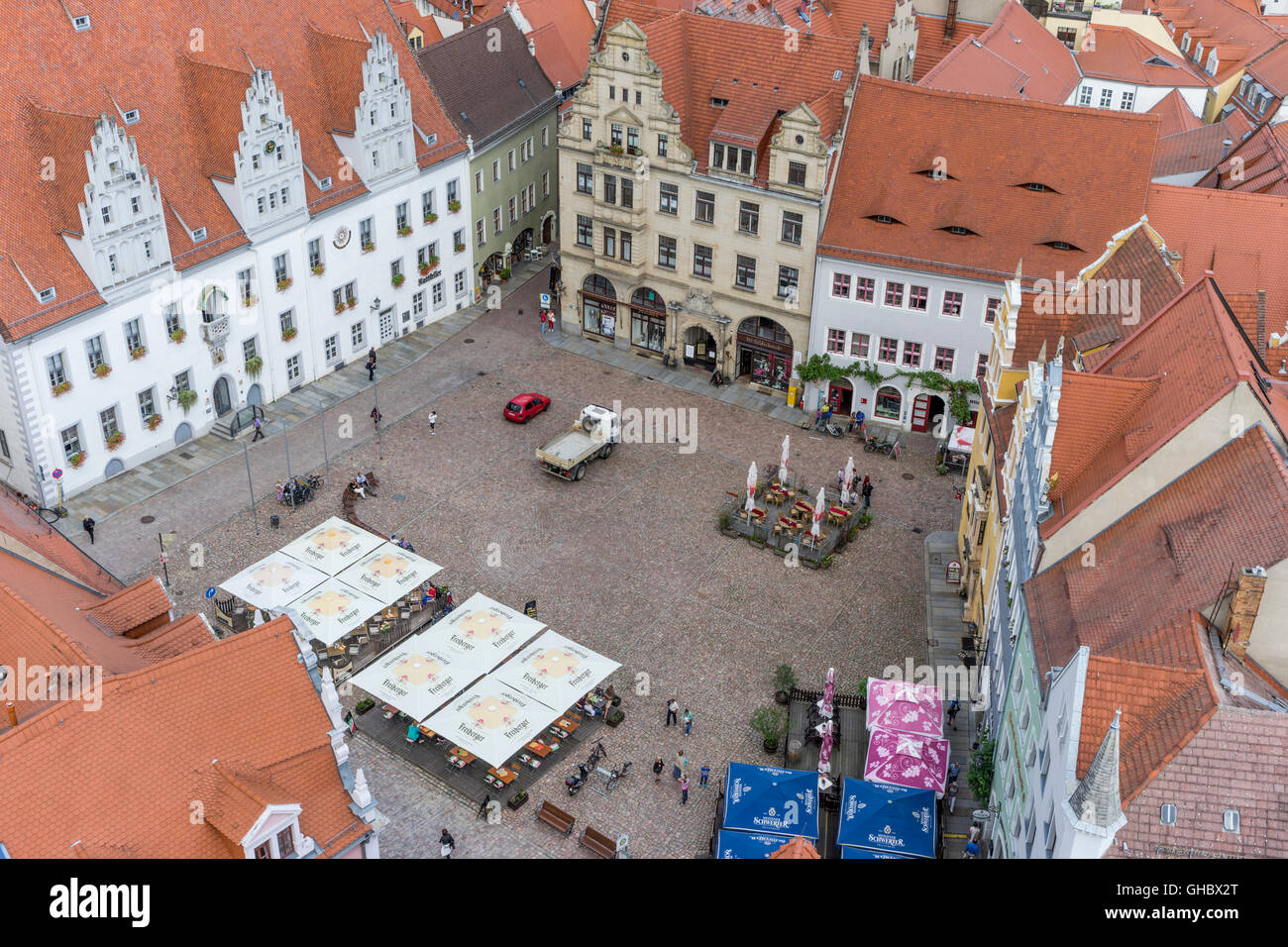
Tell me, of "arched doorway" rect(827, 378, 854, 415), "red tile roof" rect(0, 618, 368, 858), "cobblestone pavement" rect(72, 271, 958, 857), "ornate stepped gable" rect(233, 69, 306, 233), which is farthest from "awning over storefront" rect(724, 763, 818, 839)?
"ornate stepped gable" rect(233, 69, 306, 233)

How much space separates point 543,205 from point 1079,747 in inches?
2592

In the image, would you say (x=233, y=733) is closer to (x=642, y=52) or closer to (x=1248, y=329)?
(x=1248, y=329)

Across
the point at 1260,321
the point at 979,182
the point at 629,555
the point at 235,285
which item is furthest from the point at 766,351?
the point at 235,285

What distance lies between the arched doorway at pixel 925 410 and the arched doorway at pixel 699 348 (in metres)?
12.5

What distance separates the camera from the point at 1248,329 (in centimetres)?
4941

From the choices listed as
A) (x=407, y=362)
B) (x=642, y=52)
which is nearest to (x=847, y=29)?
(x=642, y=52)

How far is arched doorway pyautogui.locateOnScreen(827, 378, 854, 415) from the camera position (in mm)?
71688

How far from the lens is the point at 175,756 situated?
32.1m

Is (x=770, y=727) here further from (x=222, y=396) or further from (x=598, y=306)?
(x=598, y=306)

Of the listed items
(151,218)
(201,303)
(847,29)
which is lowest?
(201,303)

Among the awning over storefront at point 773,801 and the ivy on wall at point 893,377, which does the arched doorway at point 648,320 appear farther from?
the awning over storefront at point 773,801

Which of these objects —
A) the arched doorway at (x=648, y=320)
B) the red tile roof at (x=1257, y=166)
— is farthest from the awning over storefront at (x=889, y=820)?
the red tile roof at (x=1257, y=166)

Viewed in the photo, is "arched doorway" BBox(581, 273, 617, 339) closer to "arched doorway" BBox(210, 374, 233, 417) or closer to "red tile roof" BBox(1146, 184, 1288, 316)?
"arched doorway" BBox(210, 374, 233, 417)

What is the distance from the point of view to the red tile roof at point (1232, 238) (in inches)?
2291
